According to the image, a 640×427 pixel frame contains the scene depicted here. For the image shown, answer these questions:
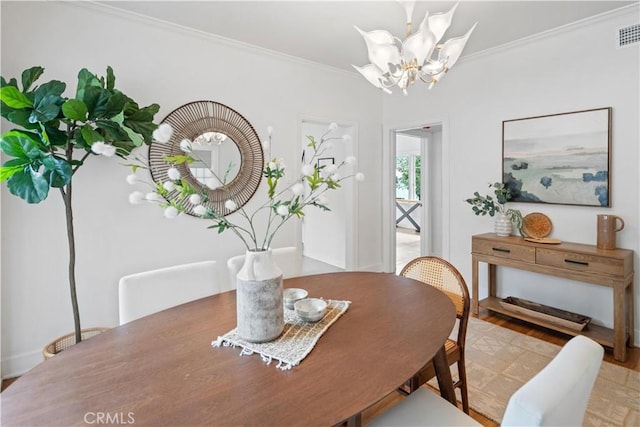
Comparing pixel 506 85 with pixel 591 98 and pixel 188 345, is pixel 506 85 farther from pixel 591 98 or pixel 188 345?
pixel 188 345

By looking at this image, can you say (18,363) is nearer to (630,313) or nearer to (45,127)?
(45,127)

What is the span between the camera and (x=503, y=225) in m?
3.20

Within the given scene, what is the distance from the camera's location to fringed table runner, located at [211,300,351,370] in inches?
44.6

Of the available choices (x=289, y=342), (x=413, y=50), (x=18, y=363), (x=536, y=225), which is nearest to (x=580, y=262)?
(x=536, y=225)

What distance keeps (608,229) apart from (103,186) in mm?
3961

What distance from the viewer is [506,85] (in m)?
3.28

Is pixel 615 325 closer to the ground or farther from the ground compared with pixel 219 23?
closer to the ground

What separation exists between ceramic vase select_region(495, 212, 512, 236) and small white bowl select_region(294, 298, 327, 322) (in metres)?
2.45

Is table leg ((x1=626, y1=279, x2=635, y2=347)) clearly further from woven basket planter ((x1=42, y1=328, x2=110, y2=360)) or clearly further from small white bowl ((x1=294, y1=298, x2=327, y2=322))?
woven basket planter ((x1=42, y1=328, x2=110, y2=360))

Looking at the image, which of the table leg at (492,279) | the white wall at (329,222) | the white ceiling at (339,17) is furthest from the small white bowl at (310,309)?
the white wall at (329,222)

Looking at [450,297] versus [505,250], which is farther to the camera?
[505,250]

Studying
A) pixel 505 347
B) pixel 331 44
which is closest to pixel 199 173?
pixel 331 44

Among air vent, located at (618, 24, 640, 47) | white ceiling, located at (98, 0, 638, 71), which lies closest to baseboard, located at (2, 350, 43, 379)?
white ceiling, located at (98, 0, 638, 71)

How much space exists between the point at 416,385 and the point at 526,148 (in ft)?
8.44
